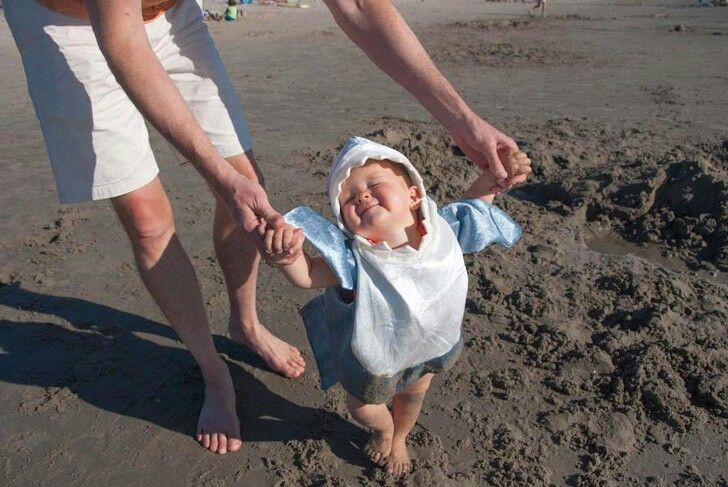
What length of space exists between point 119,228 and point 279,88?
425cm

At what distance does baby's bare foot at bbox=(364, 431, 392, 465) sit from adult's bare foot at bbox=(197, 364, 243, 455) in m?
0.47

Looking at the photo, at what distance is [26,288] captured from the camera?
3.49m

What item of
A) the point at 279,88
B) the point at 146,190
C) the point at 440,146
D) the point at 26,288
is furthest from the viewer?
the point at 279,88

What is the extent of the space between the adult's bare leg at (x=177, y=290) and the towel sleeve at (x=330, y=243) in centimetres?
64

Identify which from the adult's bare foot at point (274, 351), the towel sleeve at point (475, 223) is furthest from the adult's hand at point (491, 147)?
the adult's bare foot at point (274, 351)

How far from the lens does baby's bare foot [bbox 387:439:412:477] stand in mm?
2279

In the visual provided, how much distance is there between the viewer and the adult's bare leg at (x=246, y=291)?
8.93 ft

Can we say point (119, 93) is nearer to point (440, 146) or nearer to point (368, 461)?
point (368, 461)

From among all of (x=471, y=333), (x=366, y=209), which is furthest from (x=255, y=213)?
(x=471, y=333)

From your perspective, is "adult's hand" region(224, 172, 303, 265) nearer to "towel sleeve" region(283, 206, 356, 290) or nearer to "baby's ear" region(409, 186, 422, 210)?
"towel sleeve" region(283, 206, 356, 290)

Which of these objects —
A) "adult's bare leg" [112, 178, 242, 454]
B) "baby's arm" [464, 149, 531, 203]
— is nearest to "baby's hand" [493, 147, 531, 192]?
"baby's arm" [464, 149, 531, 203]

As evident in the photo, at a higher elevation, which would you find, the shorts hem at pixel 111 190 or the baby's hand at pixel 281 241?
the baby's hand at pixel 281 241

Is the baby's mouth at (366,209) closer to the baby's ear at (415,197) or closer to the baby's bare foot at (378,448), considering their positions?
the baby's ear at (415,197)

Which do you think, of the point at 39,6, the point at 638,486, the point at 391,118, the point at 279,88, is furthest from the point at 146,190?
the point at 279,88
